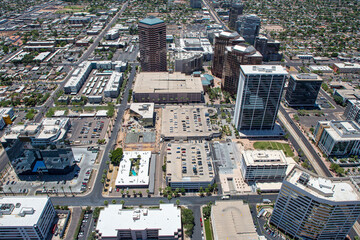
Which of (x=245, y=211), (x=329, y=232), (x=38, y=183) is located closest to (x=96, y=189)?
(x=38, y=183)

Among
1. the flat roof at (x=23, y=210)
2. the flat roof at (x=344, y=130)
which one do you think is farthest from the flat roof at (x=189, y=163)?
the flat roof at (x=344, y=130)

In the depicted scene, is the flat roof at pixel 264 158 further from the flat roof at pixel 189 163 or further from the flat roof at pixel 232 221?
the flat roof at pixel 232 221

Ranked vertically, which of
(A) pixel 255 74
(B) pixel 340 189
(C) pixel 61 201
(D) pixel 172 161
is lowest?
(C) pixel 61 201

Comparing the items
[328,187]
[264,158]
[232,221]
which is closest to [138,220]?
[232,221]

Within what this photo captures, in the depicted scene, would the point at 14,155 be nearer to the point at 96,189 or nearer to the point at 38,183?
the point at 38,183

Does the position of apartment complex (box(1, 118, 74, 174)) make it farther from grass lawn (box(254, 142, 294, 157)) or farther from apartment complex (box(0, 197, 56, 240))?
grass lawn (box(254, 142, 294, 157))

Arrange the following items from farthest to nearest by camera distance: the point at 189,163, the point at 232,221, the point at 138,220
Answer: the point at 189,163 < the point at 138,220 < the point at 232,221

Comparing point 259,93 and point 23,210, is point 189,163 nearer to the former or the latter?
point 259,93
